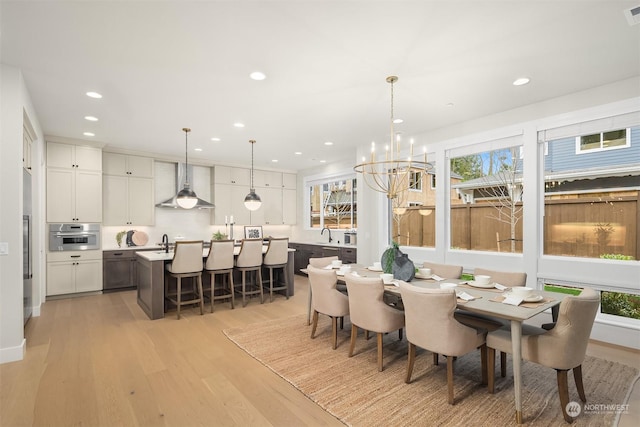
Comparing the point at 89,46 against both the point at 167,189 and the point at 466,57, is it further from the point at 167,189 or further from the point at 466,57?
the point at 167,189

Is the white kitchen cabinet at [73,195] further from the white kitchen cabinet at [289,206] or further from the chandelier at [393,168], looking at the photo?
the chandelier at [393,168]

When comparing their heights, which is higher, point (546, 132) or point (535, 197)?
point (546, 132)

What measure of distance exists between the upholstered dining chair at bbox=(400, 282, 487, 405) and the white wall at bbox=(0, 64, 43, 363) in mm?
3663

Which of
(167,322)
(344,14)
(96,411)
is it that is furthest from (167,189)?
(344,14)

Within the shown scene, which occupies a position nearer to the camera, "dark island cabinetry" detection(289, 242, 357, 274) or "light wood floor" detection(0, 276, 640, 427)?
"light wood floor" detection(0, 276, 640, 427)

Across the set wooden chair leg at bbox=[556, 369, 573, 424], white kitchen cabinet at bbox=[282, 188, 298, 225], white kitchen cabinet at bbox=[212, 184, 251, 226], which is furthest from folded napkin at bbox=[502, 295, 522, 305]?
white kitchen cabinet at bbox=[282, 188, 298, 225]

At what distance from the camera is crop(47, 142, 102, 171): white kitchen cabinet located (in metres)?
5.49

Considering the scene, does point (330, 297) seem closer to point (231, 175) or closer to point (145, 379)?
point (145, 379)

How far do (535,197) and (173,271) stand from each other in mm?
4925

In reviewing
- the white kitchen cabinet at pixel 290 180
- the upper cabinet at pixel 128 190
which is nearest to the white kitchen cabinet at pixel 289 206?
the white kitchen cabinet at pixel 290 180

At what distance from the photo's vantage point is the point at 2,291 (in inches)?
119

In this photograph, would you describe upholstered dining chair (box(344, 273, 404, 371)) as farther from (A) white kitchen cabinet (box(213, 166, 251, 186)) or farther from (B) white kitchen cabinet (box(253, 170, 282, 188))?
(B) white kitchen cabinet (box(253, 170, 282, 188))

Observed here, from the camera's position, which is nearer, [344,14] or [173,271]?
[344,14]

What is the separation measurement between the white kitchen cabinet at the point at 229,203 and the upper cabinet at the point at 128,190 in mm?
1365
